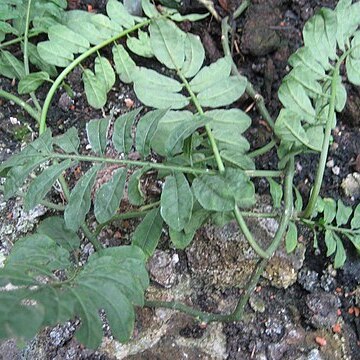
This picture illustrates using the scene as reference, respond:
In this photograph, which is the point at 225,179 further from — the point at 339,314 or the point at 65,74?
the point at 65,74

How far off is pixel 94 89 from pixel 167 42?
14.2 inches

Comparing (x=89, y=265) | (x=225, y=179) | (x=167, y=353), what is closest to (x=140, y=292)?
(x=89, y=265)

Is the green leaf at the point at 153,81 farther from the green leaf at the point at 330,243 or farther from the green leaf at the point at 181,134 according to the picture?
the green leaf at the point at 330,243

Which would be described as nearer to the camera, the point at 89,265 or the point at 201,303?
the point at 89,265

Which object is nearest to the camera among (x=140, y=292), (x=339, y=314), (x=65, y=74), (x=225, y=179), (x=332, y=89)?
(x=140, y=292)

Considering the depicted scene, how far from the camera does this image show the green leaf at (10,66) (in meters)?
1.76

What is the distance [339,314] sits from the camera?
155cm

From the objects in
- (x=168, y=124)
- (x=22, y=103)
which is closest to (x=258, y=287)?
(x=168, y=124)

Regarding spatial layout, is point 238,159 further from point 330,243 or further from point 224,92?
point 330,243

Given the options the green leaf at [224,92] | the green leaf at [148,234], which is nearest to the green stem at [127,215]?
the green leaf at [148,234]

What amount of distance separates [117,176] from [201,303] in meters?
0.47

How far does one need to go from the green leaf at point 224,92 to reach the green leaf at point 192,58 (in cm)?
6

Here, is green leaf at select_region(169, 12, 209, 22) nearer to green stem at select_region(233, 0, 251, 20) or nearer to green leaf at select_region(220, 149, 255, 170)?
green stem at select_region(233, 0, 251, 20)

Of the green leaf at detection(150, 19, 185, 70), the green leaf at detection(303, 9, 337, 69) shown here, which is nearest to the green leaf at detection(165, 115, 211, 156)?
the green leaf at detection(150, 19, 185, 70)
